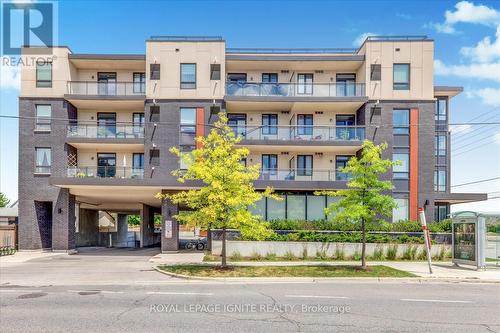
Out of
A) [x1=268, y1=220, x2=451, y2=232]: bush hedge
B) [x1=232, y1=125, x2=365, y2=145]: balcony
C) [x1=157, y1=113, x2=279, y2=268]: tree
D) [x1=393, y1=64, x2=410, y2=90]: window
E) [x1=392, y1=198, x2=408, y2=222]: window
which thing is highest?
[x1=393, y1=64, x2=410, y2=90]: window

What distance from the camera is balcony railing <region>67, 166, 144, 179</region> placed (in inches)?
1181

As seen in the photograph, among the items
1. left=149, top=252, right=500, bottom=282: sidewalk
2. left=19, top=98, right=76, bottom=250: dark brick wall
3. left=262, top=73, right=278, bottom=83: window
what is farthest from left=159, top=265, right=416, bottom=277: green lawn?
left=262, top=73, right=278, bottom=83: window

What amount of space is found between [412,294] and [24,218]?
26.7m

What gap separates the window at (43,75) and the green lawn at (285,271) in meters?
18.8

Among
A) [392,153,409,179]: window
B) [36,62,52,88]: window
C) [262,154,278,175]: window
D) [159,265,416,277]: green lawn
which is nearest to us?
[159,265,416,277]: green lawn

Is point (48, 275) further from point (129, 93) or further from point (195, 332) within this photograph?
point (129, 93)

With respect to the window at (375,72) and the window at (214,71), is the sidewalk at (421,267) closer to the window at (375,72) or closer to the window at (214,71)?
the window at (214,71)

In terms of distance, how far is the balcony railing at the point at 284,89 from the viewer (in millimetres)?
30594

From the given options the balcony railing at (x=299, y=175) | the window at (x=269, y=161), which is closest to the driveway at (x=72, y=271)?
the balcony railing at (x=299, y=175)

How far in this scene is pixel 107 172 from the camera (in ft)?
98.8

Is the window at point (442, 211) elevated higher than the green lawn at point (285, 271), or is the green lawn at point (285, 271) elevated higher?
the window at point (442, 211)

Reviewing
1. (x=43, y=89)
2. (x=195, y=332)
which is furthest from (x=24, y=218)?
(x=195, y=332)

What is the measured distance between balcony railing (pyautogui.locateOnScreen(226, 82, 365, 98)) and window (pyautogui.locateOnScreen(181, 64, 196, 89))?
2.58 meters

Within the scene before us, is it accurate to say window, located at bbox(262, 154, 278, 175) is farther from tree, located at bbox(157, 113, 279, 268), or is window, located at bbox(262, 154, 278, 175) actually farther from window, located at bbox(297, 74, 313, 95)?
tree, located at bbox(157, 113, 279, 268)
